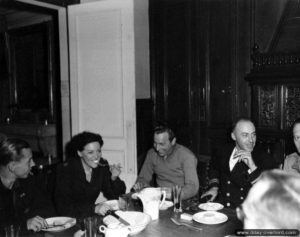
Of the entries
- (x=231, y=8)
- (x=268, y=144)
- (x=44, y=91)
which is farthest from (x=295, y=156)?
(x=44, y=91)

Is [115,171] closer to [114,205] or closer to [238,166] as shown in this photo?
[114,205]

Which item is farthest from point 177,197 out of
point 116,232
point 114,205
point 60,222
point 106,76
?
point 106,76

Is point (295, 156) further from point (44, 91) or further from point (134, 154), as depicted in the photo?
point (44, 91)

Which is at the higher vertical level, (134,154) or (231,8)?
(231,8)

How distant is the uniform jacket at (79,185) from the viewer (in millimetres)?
2488

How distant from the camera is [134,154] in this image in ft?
12.9

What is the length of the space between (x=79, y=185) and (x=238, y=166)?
1.17 metres

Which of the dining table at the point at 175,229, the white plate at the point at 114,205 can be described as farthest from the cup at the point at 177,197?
the white plate at the point at 114,205

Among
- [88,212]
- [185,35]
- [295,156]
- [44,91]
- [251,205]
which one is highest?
[185,35]

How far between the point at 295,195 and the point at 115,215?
1.29 m

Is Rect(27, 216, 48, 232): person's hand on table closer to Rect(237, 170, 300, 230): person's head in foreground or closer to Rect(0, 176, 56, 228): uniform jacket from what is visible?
Rect(0, 176, 56, 228): uniform jacket

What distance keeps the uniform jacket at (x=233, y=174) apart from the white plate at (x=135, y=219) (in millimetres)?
715

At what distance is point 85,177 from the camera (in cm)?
264

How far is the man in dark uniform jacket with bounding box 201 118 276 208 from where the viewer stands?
8.07 feet
